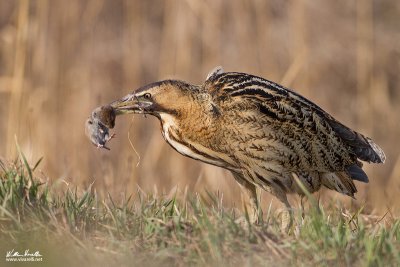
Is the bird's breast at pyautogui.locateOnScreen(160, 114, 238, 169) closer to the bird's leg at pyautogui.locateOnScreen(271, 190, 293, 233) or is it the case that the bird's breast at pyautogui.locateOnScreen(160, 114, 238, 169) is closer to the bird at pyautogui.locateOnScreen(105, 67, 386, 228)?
the bird at pyautogui.locateOnScreen(105, 67, 386, 228)

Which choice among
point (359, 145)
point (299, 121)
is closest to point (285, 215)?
point (299, 121)

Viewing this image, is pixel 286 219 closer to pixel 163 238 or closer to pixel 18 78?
pixel 163 238

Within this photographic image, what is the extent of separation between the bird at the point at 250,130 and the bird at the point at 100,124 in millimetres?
61

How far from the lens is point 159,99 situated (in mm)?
3992

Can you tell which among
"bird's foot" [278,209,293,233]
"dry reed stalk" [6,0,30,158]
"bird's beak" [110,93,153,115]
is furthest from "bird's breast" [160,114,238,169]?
"dry reed stalk" [6,0,30,158]

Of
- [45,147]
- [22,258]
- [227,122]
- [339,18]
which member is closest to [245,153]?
[227,122]

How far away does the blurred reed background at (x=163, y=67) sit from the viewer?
5.86 meters

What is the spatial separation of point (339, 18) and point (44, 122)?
172 inches

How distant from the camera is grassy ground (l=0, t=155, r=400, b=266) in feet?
9.83

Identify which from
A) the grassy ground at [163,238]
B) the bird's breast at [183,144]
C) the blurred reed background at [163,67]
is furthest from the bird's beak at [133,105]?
the grassy ground at [163,238]

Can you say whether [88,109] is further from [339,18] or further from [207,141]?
[207,141]

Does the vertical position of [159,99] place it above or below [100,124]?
above
